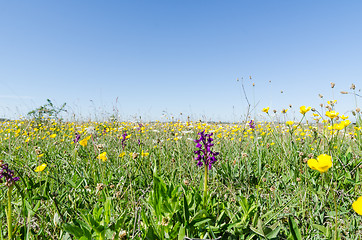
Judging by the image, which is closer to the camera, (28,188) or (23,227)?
(23,227)

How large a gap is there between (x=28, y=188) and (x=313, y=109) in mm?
3152

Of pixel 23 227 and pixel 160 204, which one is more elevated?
pixel 160 204

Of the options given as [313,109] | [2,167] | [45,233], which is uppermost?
[313,109]

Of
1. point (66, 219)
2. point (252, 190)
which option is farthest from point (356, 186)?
point (66, 219)

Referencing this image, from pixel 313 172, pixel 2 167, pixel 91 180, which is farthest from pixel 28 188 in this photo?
A: pixel 313 172

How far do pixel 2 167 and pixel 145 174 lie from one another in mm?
1379

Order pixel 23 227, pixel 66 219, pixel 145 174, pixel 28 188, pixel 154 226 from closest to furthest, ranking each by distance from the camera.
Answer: pixel 154 226
pixel 23 227
pixel 66 219
pixel 28 188
pixel 145 174

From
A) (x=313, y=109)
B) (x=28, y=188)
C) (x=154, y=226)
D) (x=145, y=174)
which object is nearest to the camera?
(x=154, y=226)

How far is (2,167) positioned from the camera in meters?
1.11

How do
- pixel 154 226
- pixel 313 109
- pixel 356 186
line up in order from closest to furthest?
pixel 154 226 → pixel 356 186 → pixel 313 109

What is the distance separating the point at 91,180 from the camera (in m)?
2.17

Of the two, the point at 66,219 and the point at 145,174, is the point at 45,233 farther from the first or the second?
the point at 145,174

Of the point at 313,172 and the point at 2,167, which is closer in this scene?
the point at 2,167

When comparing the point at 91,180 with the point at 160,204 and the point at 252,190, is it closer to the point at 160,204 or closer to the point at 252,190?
the point at 160,204
